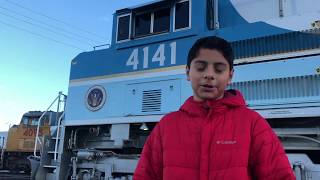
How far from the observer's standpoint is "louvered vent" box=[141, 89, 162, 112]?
6.46m

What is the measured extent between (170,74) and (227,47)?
4467mm

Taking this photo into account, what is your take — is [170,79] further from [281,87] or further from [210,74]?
[210,74]

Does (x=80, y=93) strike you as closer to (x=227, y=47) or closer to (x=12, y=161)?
(x=227, y=47)

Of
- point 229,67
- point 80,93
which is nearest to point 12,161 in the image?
point 80,93

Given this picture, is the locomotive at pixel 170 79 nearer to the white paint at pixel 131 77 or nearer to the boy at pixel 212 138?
the white paint at pixel 131 77

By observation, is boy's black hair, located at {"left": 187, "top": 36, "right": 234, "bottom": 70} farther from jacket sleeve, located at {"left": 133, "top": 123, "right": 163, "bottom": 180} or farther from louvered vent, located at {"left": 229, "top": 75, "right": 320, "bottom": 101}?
louvered vent, located at {"left": 229, "top": 75, "right": 320, "bottom": 101}

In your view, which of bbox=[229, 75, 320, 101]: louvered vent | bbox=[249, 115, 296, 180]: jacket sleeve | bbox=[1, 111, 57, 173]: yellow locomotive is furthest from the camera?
bbox=[1, 111, 57, 173]: yellow locomotive

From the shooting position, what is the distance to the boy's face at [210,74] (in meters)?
1.78

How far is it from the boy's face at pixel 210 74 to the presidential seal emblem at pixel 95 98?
5.46 m

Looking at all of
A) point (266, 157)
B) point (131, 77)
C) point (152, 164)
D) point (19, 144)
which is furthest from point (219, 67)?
point (19, 144)

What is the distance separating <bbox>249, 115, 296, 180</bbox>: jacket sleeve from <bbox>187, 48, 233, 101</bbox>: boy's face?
0.75 feet

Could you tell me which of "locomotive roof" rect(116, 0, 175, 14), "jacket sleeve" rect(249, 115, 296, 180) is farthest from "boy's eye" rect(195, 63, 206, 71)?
"locomotive roof" rect(116, 0, 175, 14)

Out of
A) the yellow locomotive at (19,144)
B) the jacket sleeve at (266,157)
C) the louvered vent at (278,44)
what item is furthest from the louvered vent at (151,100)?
the yellow locomotive at (19,144)

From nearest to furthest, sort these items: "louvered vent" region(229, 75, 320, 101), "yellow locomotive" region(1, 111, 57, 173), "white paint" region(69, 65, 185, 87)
Result: "louvered vent" region(229, 75, 320, 101), "white paint" region(69, 65, 185, 87), "yellow locomotive" region(1, 111, 57, 173)
